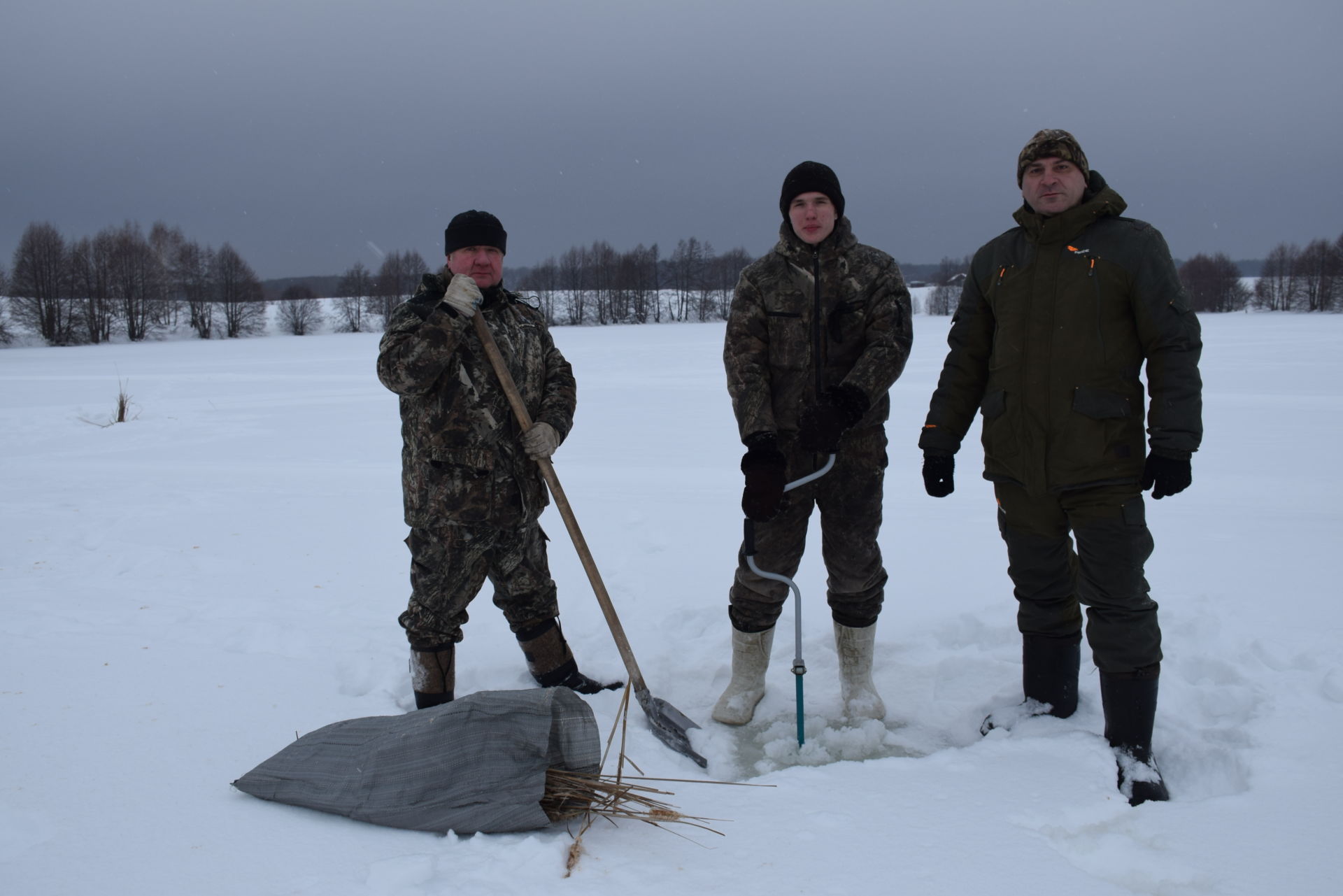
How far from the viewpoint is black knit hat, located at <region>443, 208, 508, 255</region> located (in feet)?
9.16

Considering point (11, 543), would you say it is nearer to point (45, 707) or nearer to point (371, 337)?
point (45, 707)

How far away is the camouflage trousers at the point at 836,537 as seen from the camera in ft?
9.23

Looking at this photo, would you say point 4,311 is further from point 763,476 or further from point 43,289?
point 763,476

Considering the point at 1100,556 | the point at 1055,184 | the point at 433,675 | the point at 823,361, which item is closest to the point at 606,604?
the point at 433,675

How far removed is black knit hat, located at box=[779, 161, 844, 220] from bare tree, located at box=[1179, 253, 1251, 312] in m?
62.9

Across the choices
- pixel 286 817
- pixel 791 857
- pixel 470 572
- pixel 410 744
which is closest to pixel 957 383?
pixel 791 857

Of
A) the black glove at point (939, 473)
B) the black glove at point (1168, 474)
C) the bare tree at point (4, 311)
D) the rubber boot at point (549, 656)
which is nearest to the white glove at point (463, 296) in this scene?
the rubber boot at point (549, 656)

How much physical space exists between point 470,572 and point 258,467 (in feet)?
18.0

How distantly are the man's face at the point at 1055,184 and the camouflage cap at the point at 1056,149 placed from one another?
0.01 meters

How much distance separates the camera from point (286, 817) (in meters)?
2.03

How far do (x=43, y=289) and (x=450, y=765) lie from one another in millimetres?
50818

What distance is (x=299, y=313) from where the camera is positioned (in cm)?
4800

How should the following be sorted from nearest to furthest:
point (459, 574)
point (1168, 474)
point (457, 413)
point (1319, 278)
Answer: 1. point (1168, 474)
2. point (457, 413)
3. point (459, 574)
4. point (1319, 278)

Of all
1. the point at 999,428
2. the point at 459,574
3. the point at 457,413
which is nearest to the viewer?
the point at 999,428
